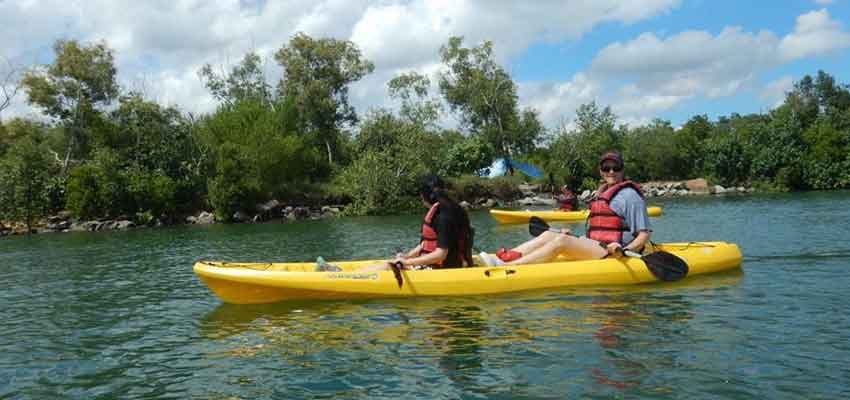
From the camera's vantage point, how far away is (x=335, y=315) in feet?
23.9

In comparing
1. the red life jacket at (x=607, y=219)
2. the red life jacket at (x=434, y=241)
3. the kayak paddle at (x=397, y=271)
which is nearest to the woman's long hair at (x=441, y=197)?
the red life jacket at (x=434, y=241)

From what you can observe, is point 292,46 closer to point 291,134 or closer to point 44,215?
point 291,134

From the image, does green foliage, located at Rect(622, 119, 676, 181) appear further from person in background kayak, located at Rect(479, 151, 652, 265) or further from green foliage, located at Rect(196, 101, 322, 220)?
person in background kayak, located at Rect(479, 151, 652, 265)

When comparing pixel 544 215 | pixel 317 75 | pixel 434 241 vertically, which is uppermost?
pixel 317 75

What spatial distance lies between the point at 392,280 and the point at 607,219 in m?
2.70

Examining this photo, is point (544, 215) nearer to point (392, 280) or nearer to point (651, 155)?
point (392, 280)

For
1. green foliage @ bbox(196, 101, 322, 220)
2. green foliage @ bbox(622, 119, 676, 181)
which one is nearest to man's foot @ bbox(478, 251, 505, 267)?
green foliage @ bbox(196, 101, 322, 220)

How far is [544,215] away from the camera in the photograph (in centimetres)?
1942

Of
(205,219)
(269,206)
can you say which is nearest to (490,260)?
(205,219)

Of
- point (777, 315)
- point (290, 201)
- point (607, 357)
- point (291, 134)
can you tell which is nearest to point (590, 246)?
point (777, 315)

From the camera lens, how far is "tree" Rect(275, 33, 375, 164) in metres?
41.1

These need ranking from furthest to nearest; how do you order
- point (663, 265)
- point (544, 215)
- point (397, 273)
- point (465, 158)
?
point (465, 158), point (544, 215), point (663, 265), point (397, 273)

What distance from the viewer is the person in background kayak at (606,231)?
26.2 feet

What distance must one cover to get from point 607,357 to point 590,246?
3205 mm
